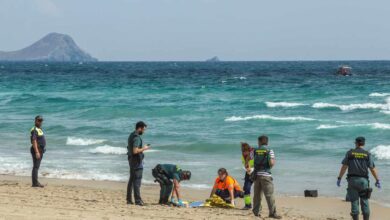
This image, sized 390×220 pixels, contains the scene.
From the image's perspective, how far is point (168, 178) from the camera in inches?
514

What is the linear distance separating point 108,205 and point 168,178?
4.57ft

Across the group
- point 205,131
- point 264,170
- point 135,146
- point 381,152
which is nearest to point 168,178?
point 135,146

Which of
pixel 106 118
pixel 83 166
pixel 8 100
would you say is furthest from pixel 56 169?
pixel 8 100

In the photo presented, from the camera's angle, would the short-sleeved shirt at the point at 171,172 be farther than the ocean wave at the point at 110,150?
No

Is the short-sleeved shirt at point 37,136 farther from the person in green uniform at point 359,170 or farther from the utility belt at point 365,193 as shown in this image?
the utility belt at point 365,193

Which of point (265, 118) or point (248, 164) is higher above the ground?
point (265, 118)

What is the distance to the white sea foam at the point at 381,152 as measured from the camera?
66.6 feet

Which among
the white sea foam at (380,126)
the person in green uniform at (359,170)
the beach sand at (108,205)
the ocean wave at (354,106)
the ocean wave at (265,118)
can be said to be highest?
the ocean wave at (354,106)

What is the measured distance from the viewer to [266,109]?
37719 mm

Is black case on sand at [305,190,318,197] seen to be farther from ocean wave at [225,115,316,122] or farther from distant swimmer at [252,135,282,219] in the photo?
ocean wave at [225,115,316,122]

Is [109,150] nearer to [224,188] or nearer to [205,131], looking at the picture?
[205,131]

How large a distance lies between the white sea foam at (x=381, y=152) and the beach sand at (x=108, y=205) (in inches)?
252

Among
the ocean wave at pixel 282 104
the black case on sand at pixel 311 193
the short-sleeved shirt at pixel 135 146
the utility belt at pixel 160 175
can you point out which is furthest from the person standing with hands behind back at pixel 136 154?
the ocean wave at pixel 282 104

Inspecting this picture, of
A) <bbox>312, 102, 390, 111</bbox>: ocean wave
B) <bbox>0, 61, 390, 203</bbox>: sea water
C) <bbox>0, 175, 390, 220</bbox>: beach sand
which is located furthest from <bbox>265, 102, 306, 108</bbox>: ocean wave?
<bbox>0, 175, 390, 220</bbox>: beach sand
